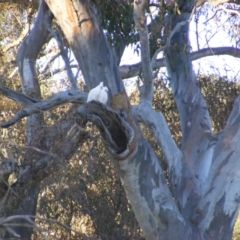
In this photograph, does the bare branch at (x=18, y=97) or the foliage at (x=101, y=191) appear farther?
the foliage at (x=101, y=191)

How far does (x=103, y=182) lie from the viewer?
365 inches

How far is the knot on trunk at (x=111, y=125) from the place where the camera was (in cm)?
472

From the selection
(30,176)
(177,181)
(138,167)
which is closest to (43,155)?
(30,176)

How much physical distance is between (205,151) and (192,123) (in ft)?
1.56

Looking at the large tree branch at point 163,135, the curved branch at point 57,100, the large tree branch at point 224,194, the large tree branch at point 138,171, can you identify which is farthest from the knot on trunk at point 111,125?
the large tree branch at point 224,194

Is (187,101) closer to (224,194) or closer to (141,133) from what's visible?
(224,194)

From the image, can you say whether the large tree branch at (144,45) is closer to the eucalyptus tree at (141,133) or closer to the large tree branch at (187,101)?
the eucalyptus tree at (141,133)

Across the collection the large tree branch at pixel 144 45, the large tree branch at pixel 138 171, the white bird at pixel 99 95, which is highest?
the large tree branch at pixel 144 45

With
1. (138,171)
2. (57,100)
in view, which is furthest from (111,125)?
(57,100)

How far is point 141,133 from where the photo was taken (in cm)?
521

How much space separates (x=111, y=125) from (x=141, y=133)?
470 mm

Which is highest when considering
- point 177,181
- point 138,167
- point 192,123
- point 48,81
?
point 48,81

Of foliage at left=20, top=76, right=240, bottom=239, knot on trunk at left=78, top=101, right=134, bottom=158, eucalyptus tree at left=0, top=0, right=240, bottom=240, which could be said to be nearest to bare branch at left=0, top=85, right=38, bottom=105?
eucalyptus tree at left=0, top=0, right=240, bottom=240

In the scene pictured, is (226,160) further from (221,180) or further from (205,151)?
(205,151)
